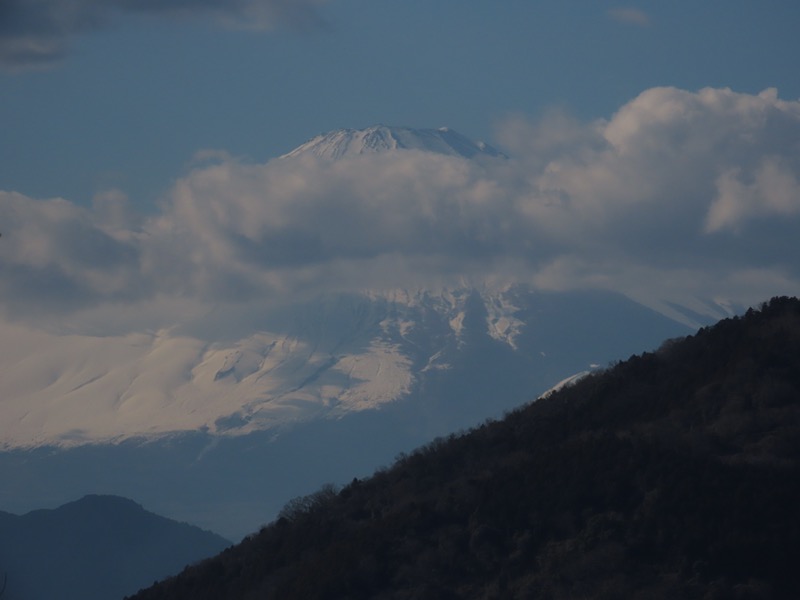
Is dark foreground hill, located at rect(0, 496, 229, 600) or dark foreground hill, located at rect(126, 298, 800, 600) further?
dark foreground hill, located at rect(0, 496, 229, 600)

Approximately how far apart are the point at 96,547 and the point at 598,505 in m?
87.3

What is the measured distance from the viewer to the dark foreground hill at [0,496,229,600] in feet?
384

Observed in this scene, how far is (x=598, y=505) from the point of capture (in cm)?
4494

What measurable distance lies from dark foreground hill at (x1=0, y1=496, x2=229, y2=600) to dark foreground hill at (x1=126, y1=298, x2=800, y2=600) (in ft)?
198

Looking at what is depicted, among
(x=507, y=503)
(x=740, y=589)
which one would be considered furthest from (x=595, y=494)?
(x=740, y=589)

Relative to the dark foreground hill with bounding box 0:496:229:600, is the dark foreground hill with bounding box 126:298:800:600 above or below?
below

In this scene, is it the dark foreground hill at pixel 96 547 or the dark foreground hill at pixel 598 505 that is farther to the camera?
the dark foreground hill at pixel 96 547

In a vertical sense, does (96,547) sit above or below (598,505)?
above

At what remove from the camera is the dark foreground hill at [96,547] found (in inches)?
4614

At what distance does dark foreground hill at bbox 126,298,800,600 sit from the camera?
41.3 m

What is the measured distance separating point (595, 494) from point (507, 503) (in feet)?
10.3

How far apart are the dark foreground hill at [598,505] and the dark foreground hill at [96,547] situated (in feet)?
198

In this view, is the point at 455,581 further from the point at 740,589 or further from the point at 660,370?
the point at 660,370

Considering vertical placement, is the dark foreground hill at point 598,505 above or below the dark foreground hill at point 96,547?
below
